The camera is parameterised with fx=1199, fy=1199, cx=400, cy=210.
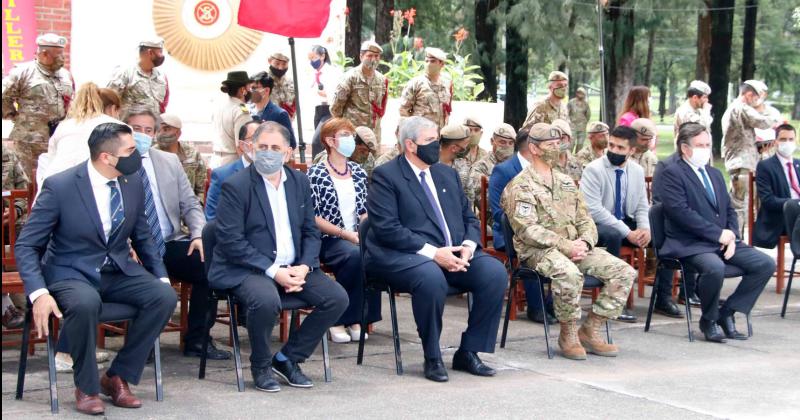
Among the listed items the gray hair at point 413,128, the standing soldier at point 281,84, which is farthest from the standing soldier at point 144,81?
the gray hair at point 413,128

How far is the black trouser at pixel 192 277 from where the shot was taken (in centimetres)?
729

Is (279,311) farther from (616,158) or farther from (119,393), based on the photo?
(616,158)

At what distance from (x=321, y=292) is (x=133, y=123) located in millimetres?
1592

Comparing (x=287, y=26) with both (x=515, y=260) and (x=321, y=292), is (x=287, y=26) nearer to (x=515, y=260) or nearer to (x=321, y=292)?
(x=515, y=260)

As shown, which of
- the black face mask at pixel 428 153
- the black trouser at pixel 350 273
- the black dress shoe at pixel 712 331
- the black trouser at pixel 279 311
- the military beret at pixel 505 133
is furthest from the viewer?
the military beret at pixel 505 133

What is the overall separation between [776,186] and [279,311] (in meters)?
5.48

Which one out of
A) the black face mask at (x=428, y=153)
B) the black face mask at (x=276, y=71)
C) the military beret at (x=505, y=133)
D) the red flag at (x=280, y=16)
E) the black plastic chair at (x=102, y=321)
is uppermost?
the red flag at (x=280, y=16)

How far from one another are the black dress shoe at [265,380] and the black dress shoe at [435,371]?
0.91 meters

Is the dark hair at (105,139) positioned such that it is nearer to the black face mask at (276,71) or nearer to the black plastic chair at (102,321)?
the black plastic chair at (102,321)

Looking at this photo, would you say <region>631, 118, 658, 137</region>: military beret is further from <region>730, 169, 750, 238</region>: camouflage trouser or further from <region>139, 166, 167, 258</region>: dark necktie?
<region>139, 166, 167, 258</region>: dark necktie

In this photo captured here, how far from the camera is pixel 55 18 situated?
12.8 m

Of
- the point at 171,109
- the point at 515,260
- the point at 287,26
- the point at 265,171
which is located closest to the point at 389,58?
the point at 171,109

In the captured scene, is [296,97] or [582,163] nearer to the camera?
[582,163]

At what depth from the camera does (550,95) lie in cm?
1276
